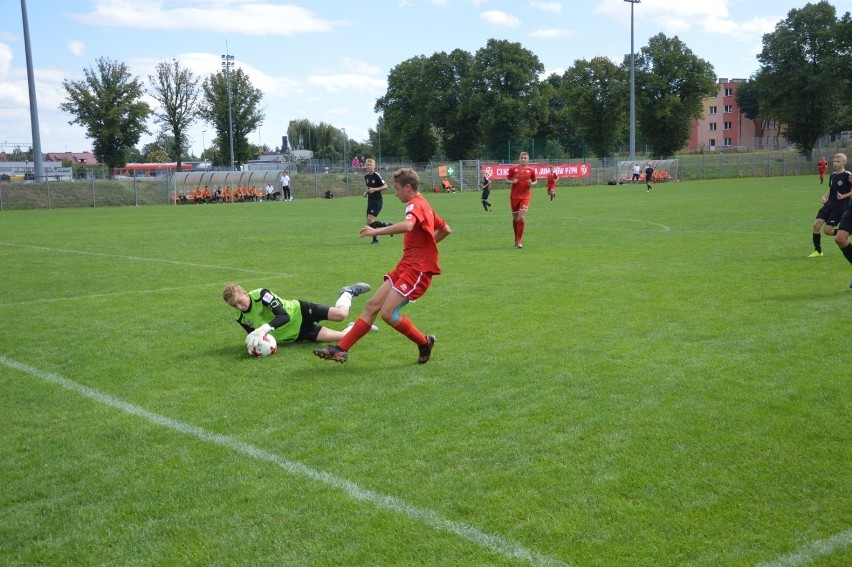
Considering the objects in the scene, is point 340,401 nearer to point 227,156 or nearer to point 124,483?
point 124,483

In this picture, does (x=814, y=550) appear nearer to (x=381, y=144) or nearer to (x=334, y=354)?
(x=334, y=354)

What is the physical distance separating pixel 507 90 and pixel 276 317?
285ft

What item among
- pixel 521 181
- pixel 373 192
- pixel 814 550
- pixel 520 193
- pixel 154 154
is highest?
pixel 154 154

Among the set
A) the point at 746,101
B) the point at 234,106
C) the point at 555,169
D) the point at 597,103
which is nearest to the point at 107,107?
the point at 234,106

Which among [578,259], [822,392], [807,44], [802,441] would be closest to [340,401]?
[802,441]

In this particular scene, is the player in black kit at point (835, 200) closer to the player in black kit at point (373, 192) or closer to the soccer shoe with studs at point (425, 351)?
the soccer shoe with studs at point (425, 351)

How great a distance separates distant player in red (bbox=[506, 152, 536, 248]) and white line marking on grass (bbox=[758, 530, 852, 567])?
1336 cm

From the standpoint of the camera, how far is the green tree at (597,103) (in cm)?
9212

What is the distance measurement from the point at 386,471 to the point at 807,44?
90001 mm

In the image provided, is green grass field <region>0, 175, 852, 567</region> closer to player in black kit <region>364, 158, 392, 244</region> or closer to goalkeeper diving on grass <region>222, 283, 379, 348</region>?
goalkeeper diving on grass <region>222, 283, 379, 348</region>

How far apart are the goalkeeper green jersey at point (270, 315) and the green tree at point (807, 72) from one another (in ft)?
269

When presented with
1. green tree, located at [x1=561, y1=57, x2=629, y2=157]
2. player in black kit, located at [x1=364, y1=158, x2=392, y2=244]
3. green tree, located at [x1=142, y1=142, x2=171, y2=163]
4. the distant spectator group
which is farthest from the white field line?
green tree, located at [x1=142, y1=142, x2=171, y2=163]

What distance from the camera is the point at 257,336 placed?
7.61m

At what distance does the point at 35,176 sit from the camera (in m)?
49.1
